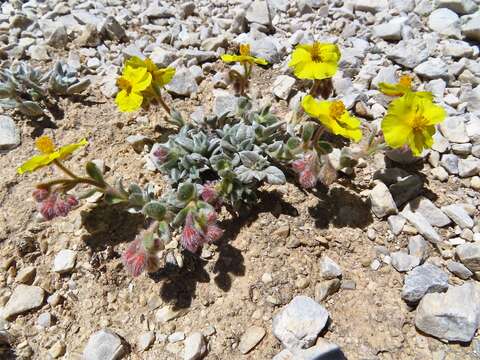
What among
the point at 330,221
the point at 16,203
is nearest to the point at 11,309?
the point at 16,203

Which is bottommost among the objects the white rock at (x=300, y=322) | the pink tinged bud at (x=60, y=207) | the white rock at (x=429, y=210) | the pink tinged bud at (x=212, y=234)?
the white rock at (x=300, y=322)

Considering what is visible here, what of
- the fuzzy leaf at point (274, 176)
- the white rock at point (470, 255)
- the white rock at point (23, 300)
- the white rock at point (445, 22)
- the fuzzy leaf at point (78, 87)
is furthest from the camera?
the white rock at point (445, 22)

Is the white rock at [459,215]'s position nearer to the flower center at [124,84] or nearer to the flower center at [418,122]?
the flower center at [418,122]

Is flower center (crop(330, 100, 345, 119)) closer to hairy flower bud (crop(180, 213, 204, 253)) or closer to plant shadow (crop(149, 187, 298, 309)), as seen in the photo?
plant shadow (crop(149, 187, 298, 309))

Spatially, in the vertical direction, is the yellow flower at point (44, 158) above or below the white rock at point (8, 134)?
above

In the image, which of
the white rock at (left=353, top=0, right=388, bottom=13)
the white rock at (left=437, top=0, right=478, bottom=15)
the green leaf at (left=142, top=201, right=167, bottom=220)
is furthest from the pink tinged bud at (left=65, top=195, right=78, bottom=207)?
the white rock at (left=437, top=0, right=478, bottom=15)

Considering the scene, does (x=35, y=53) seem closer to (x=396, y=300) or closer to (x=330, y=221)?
(x=330, y=221)

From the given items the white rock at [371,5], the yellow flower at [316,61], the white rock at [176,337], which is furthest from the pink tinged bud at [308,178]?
the white rock at [371,5]

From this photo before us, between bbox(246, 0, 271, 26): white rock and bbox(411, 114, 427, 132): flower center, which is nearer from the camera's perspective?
bbox(411, 114, 427, 132): flower center
